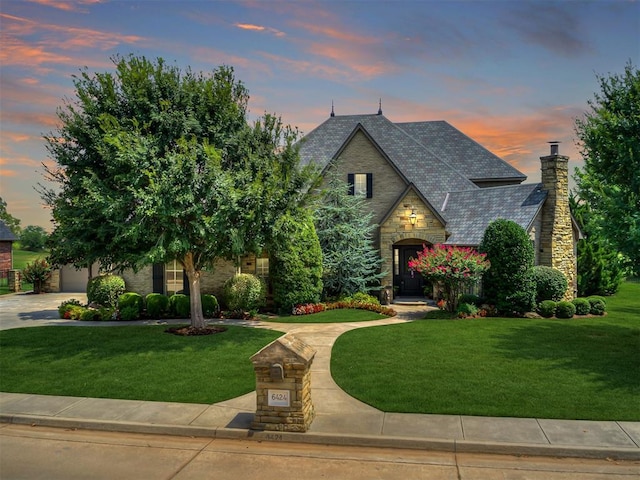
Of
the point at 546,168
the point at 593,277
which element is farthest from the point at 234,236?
the point at 593,277

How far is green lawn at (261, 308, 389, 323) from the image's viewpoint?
66.4 feet

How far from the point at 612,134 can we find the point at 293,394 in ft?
43.4

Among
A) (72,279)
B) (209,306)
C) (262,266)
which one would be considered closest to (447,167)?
(262,266)

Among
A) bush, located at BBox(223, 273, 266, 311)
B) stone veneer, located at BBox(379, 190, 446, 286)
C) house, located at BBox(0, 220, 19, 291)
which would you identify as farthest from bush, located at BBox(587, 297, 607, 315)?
house, located at BBox(0, 220, 19, 291)

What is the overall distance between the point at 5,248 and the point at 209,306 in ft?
93.3

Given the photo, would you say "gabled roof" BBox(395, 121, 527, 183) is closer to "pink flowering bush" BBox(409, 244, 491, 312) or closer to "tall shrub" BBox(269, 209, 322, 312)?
"pink flowering bush" BBox(409, 244, 491, 312)

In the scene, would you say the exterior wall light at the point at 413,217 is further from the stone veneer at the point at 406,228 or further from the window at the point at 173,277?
the window at the point at 173,277

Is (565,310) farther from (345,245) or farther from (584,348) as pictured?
(345,245)

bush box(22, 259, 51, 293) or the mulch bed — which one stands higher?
bush box(22, 259, 51, 293)

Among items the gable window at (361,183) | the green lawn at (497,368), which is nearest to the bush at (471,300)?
the green lawn at (497,368)

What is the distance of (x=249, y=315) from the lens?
68.7ft

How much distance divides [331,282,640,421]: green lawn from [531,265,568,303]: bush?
2.27m

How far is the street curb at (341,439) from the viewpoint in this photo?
7.87 meters

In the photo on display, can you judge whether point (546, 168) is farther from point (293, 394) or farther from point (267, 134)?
point (293, 394)
